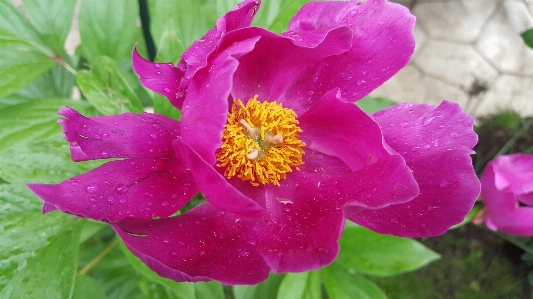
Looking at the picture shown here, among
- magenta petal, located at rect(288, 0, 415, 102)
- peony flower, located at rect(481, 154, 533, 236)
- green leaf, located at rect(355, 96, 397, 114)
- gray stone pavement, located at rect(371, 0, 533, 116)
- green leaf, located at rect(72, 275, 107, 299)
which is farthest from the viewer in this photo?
gray stone pavement, located at rect(371, 0, 533, 116)

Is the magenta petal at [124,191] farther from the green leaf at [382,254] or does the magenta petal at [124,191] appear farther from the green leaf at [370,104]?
the green leaf at [370,104]

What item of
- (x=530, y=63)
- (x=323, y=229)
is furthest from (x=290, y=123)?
(x=530, y=63)

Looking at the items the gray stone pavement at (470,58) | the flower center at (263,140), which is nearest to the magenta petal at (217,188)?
the flower center at (263,140)

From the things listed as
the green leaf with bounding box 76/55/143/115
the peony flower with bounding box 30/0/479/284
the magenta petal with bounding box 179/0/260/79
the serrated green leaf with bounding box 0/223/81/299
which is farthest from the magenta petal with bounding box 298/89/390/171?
the serrated green leaf with bounding box 0/223/81/299

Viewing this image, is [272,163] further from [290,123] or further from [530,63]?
[530,63]

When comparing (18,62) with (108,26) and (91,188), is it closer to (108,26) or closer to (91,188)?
(108,26)

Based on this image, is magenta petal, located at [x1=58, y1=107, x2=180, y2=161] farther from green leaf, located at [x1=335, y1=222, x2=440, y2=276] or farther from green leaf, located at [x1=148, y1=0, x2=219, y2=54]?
green leaf, located at [x1=335, y1=222, x2=440, y2=276]

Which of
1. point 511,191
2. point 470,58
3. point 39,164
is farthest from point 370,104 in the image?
point 470,58
